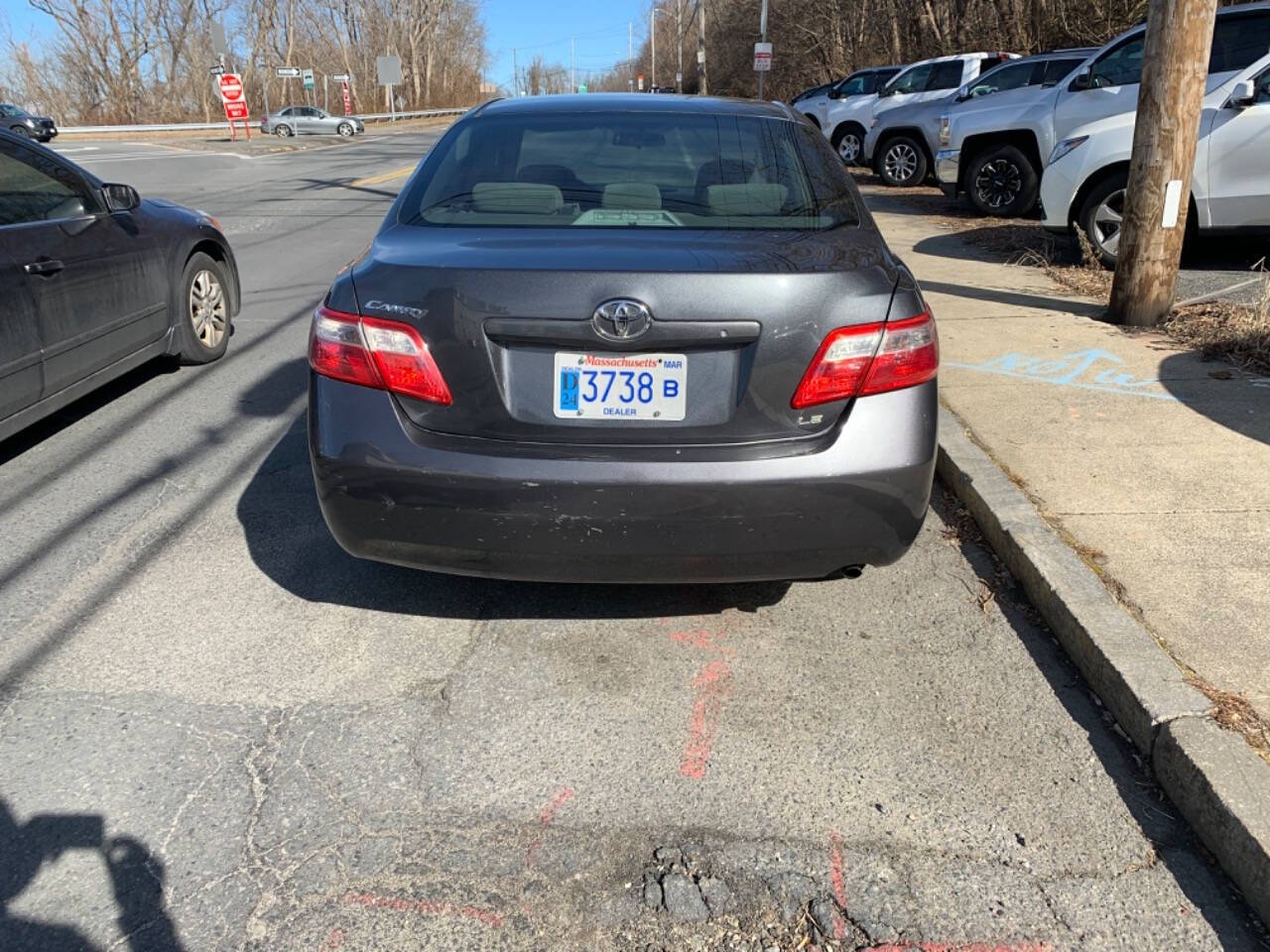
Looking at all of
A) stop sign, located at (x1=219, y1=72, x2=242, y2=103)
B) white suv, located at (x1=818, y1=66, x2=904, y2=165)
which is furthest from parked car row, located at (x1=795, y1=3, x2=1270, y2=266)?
stop sign, located at (x1=219, y1=72, x2=242, y2=103)

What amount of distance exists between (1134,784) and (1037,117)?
1006 cm

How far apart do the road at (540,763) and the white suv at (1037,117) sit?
27.3 feet

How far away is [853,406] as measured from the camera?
2.76m

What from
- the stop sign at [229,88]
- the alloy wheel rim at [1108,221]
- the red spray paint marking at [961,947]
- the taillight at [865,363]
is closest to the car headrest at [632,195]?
the taillight at [865,363]

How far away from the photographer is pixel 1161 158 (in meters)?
6.12

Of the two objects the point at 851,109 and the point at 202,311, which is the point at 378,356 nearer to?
the point at 202,311

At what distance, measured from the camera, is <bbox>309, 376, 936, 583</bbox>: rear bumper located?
8.76ft

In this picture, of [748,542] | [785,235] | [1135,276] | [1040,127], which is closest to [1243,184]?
[1135,276]

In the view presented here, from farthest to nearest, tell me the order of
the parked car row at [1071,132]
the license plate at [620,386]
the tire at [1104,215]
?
the tire at [1104,215] < the parked car row at [1071,132] < the license plate at [620,386]

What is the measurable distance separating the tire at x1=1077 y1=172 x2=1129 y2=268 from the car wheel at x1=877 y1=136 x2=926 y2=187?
317 inches

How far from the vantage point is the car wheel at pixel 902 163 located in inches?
626

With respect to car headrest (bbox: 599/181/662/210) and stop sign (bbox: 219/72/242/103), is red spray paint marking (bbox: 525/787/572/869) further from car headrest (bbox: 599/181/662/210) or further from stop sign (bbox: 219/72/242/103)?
stop sign (bbox: 219/72/242/103)

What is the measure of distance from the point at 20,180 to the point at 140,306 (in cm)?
88

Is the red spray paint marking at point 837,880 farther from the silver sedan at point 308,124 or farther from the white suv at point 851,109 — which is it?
the silver sedan at point 308,124
